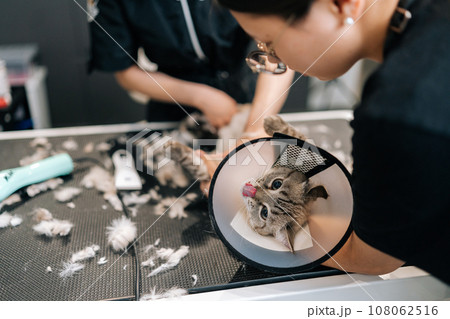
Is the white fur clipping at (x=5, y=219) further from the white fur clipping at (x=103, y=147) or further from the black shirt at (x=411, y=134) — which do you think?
the black shirt at (x=411, y=134)

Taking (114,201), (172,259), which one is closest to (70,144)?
(114,201)

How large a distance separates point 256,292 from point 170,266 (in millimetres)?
181

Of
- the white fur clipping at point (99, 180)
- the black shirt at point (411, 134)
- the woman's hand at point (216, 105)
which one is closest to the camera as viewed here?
the black shirt at point (411, 134)

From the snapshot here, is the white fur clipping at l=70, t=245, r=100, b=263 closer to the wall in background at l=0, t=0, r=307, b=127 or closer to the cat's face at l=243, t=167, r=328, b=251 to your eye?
the cat's face at l=243, t=167, r=328, b=251

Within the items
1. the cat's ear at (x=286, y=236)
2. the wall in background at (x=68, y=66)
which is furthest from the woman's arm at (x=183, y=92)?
the wall in background at (x=68, y=66)

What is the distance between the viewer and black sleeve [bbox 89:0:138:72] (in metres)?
1.20

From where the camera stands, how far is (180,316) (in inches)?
25.7

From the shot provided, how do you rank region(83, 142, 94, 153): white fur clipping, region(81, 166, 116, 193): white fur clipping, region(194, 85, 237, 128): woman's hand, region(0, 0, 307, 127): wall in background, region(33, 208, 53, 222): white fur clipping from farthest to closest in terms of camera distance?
region(0, 0, 307, 127): wall in background
region(194, 85, 237, 128): woman's hand
region(83, 142, 94, 153): white fur clipping
region(81, 166, 116, 193): white fur clipping
region(33, 208, 53, 222): white fur clipping

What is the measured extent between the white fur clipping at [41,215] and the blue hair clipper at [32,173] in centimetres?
9

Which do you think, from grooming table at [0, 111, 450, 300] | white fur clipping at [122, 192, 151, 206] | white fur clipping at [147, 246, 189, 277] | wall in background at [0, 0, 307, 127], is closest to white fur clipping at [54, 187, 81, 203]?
grooming table at [0, 111, 450, 300]

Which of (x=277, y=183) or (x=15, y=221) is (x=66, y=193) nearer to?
(x=15, y=221)

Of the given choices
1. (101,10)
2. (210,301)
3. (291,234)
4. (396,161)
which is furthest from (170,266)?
(101,10)

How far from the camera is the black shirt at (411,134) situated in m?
0.47

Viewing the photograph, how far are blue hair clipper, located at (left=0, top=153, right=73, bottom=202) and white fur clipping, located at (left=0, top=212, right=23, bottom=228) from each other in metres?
0.05
